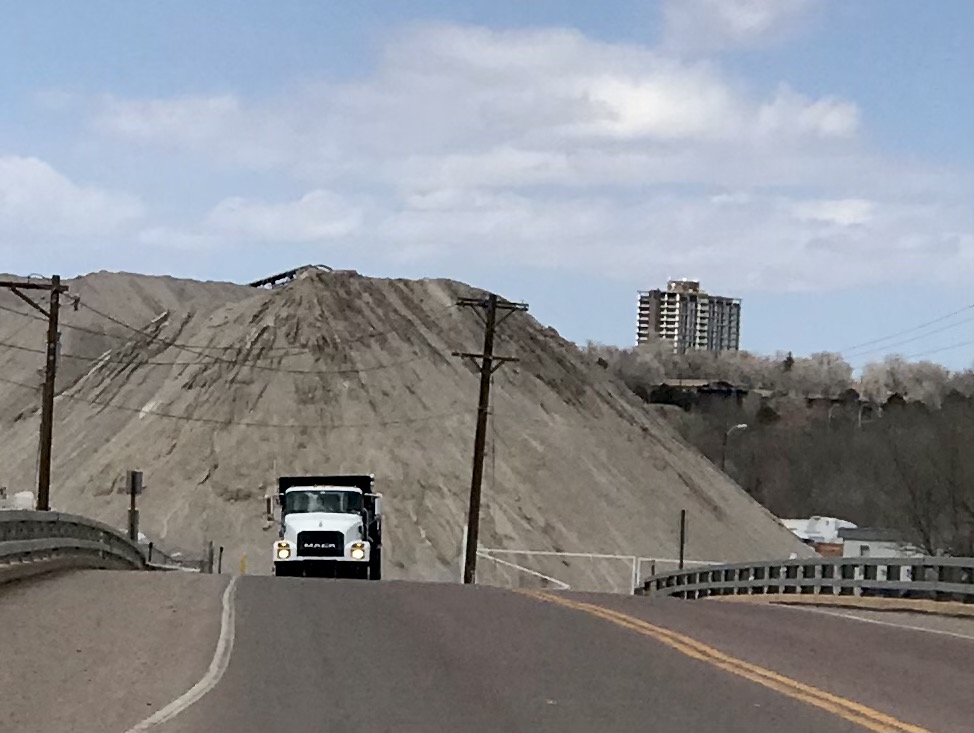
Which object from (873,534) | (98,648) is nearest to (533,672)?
(98,648)

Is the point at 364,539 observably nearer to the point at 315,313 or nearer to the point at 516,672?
the point at 516,672

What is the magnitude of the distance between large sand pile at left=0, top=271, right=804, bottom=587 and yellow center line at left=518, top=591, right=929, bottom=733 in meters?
46.2

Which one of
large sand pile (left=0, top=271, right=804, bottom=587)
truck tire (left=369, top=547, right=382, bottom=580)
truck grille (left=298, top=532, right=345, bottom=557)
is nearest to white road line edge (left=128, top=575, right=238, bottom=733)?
truck grille (left=298, top=532, right=345, bottom=557)

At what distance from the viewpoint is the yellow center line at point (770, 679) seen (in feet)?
34.7

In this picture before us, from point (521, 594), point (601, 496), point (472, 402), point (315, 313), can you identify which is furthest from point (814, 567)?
point (315, 313)

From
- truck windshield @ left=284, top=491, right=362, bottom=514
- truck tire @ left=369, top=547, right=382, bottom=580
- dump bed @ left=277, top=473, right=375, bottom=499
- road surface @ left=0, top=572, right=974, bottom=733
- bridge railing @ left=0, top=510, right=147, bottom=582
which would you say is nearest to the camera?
road surface @ left=0, top=572, right=974, bottom=733

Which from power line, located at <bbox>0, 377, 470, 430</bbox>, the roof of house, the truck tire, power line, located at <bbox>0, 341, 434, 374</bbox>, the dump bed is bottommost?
the roof of house

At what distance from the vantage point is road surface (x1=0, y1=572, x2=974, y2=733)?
10.6 meters

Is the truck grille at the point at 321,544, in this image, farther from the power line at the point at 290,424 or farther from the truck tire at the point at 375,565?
the power line at the point at 290,424

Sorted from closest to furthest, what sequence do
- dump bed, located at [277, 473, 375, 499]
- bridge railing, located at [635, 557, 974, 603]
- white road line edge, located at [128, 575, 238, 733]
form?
white road line edge, located at [128, 575, 238, 733] < bridge railing, located at [635, 557, 974, 603] < dump bed, located at [277, 473, 375, 499]

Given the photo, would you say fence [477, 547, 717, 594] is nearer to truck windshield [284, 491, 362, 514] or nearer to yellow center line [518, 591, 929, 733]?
truck windshield [284, 491, 362, 514]

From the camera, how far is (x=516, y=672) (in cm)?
1298

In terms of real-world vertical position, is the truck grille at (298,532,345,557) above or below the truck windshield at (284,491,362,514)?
below

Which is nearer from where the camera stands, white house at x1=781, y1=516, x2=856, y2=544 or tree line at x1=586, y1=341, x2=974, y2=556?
tree line at x1=586, y1=341, x2=974, y2=556
